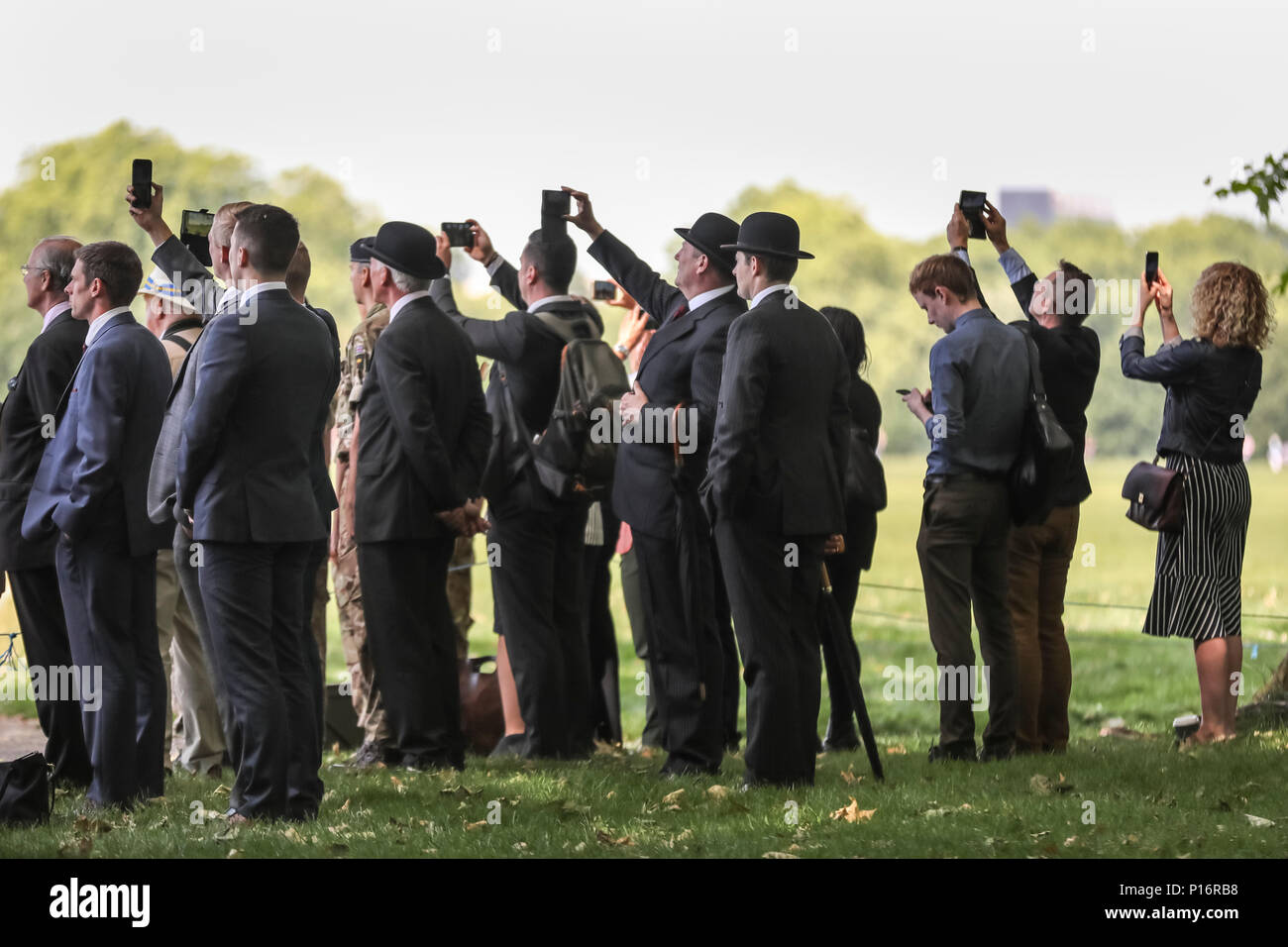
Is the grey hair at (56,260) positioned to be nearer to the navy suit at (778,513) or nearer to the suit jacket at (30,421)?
the suit jacket at (30,421)

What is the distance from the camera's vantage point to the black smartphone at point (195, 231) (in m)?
7.32

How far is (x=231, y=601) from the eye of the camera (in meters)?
6.02

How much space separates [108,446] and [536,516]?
7.45 feet

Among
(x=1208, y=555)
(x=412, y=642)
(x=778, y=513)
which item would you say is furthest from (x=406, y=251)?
(x=1208, y=555)

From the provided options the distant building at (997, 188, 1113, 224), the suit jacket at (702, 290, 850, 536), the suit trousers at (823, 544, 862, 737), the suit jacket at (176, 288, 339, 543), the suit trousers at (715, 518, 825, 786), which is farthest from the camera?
the distant building at (997, 188, 1113, 224)

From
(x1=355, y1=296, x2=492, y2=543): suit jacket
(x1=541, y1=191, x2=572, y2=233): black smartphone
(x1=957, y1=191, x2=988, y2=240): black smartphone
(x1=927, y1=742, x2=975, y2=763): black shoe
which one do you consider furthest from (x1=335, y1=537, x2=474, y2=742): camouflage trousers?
(x1=957, y1=191, x2=988, y2=240): black smartphone

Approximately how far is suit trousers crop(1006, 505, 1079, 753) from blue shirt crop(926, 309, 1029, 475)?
1.51 feet

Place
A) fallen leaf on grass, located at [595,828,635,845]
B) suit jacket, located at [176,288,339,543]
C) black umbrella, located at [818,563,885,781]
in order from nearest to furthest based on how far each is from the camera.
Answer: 1. fallen leaf on grass, located at [595,828,635,845]
2. suit jacket, located at [176,288,339,543]
3. black umbrella, located at [818,563,885,781]

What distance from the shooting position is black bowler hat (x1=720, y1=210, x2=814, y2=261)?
22.8 feet

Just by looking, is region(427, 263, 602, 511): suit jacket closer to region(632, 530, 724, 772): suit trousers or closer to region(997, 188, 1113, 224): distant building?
region(632, 530, 724, 772): suit trousers

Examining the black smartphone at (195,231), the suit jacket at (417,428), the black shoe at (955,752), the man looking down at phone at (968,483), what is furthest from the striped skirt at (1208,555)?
the black smartphone at (195,231)

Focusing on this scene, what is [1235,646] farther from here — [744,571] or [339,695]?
[339,695]

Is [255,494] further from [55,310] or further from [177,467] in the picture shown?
[55,310]

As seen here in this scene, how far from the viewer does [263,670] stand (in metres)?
6.04
